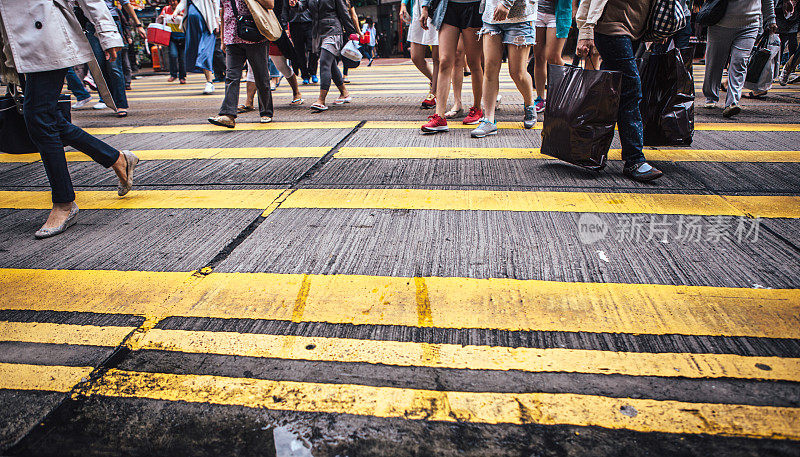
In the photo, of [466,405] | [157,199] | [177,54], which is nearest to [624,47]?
[466,405]

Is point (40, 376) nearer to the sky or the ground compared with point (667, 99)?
nearer to the ground

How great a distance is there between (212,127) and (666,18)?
17.6 feet

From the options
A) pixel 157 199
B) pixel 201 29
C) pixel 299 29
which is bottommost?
pixel 157 199

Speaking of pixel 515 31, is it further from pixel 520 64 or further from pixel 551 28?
pixel 551 28

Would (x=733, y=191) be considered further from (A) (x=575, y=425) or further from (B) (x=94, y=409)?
(B) (x=94, y=409)

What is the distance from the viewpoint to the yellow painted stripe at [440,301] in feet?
6.89

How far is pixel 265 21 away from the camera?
5883 millimetres

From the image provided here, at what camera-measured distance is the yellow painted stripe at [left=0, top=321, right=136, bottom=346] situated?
6.91ft

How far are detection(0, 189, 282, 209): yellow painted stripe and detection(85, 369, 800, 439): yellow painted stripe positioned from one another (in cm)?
187

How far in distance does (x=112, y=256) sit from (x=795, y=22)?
12196 mm

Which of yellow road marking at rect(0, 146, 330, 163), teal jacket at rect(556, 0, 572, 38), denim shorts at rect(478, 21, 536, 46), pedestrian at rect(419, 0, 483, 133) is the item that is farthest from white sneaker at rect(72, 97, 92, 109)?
teal jacket at rect(556, 0, 572, 38)

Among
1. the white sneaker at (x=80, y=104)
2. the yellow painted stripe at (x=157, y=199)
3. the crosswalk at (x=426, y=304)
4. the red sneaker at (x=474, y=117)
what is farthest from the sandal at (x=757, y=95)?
the white sneaker at (x=80, y=104)

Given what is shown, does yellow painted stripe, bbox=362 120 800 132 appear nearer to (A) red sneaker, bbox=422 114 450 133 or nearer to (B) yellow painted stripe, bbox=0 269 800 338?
(A) red sneaker, bbox=422 114 450 133

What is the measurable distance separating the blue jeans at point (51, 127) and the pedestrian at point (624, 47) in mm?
3670
